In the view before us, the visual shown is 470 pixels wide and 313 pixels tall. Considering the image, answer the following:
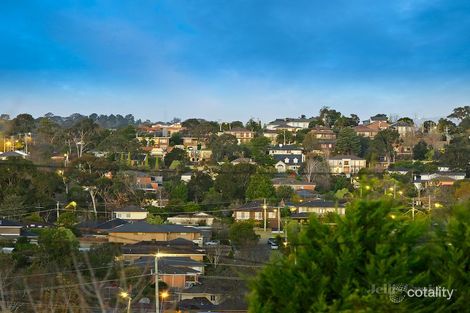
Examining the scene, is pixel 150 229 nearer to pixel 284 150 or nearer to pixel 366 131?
pixel 284 150

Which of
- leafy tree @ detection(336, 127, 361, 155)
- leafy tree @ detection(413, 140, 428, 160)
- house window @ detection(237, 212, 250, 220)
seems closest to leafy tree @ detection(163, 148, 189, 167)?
leafy tree @ detection(336, 127, 361, 155)

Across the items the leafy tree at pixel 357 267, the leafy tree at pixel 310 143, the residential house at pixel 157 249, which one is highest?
the leafy tree at pixel 310 143

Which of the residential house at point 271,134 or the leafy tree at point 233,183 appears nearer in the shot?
the leafy tree at point 233,183

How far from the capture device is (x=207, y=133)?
45.4 m

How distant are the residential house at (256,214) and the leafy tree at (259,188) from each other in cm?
90

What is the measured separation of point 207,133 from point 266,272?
41.9 metres

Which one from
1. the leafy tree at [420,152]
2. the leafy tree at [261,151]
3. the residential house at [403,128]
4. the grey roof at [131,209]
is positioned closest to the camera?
the grey roof at [131,209]

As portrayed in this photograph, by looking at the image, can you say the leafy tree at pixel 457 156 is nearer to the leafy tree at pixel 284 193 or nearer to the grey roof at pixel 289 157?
the grey roof at pixel 289 157

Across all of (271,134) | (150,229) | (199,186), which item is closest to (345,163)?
(271,134)

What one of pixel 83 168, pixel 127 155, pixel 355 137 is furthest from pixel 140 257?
pixel 355 137

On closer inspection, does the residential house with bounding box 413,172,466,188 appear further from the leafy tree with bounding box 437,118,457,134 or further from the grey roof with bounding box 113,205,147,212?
the leafy tree with bounding box 437,118,457,134

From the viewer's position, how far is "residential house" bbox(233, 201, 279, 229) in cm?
2303

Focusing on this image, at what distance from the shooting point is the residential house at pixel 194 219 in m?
22.6

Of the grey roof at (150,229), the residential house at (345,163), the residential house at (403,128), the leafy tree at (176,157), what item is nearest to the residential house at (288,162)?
the residential house at (345,163)
